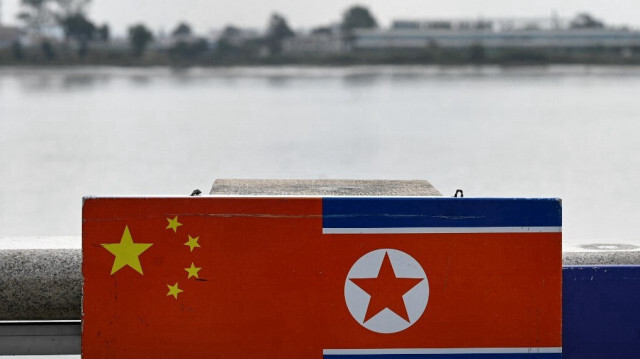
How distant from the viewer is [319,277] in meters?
3.77

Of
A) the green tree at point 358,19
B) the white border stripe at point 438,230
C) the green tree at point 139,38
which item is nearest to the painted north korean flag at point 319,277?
the white border stripe at point 438,230

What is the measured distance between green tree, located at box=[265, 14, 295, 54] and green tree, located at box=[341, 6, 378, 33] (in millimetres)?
11149

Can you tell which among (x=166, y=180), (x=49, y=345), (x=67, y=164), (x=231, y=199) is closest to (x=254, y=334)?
(x=231, y=199)

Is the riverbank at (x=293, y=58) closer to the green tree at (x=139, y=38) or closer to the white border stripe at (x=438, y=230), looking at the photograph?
the green tree at (x=139, y=38)

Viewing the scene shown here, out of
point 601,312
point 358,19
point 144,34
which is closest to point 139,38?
point 144,34

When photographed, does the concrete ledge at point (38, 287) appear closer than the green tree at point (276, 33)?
Yes

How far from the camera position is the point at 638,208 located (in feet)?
48.5

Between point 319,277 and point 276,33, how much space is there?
127 m

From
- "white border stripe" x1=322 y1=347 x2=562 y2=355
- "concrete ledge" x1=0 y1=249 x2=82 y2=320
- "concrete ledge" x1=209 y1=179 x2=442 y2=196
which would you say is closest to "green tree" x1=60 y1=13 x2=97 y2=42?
"concrete ledge" x1=209 y1=179 x2=442 y2=196

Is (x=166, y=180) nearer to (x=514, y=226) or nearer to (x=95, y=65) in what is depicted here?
(x=514, y=226)

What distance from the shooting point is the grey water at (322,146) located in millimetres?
16297

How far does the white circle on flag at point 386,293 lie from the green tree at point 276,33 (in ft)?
394

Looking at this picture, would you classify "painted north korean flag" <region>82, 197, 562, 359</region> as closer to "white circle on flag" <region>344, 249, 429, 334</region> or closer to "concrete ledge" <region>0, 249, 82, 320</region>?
"white circle on flag" <region>344, 249, 429, 334</region>

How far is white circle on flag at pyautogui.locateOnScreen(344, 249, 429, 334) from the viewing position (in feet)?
12.3
